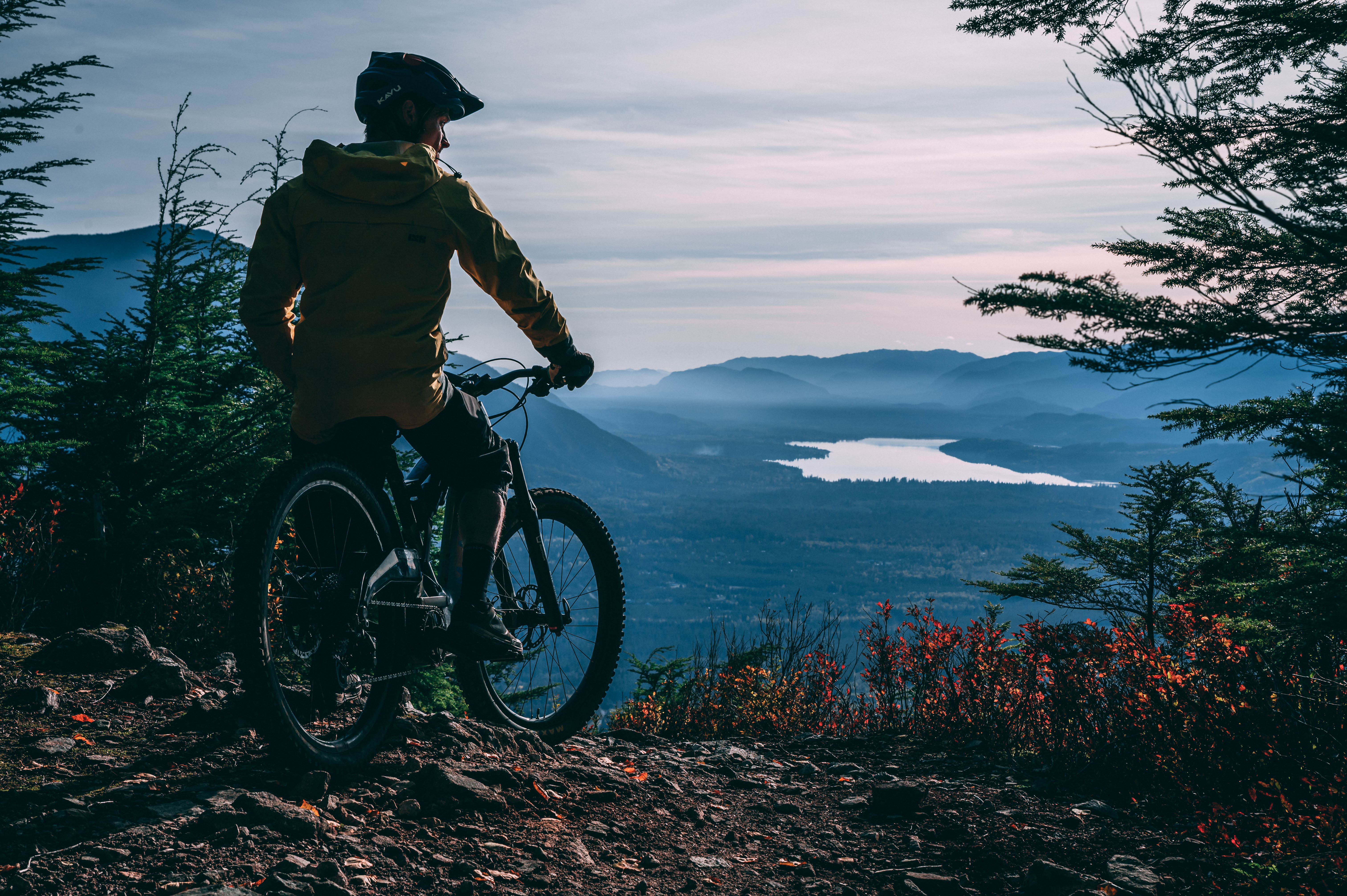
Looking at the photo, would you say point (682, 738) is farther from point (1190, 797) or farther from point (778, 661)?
point (1190, 797)

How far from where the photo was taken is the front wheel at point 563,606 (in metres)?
3.89

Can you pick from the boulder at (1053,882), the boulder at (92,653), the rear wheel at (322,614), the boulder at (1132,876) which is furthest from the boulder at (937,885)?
the boulder at (92,653)

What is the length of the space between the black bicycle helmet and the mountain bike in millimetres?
1103

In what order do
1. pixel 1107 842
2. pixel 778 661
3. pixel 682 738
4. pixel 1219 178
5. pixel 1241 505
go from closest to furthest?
pixel 1107 842 → pixel 682 738 → pixel 1219 178 → pixel 778 661 → pixel 1241 505

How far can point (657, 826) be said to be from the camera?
3387 millimetres

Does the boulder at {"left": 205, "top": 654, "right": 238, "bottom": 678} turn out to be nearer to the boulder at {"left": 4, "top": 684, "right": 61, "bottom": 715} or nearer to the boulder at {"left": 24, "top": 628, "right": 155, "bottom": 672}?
the boulder at {"left": 24, "top": 628, "right": 155, "bottom": 672}

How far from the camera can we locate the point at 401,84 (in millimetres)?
3031

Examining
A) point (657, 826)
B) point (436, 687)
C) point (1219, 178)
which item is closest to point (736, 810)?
point (657, 826)

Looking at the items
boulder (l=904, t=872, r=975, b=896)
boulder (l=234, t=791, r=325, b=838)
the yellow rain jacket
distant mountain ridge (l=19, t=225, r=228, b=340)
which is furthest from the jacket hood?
distant mountain ridge (l=19, t=225, r=228, b=340)

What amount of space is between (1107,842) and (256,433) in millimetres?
8219

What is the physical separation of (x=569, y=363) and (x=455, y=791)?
1.73m

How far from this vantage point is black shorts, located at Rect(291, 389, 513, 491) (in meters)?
3.02

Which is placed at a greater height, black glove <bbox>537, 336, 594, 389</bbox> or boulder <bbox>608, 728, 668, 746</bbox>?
black glove <bbox>537, 336, 594, 389</bbox>

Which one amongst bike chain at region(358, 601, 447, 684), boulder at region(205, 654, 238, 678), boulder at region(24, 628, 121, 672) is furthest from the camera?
boulder at region(205, 654, 238, 678)
